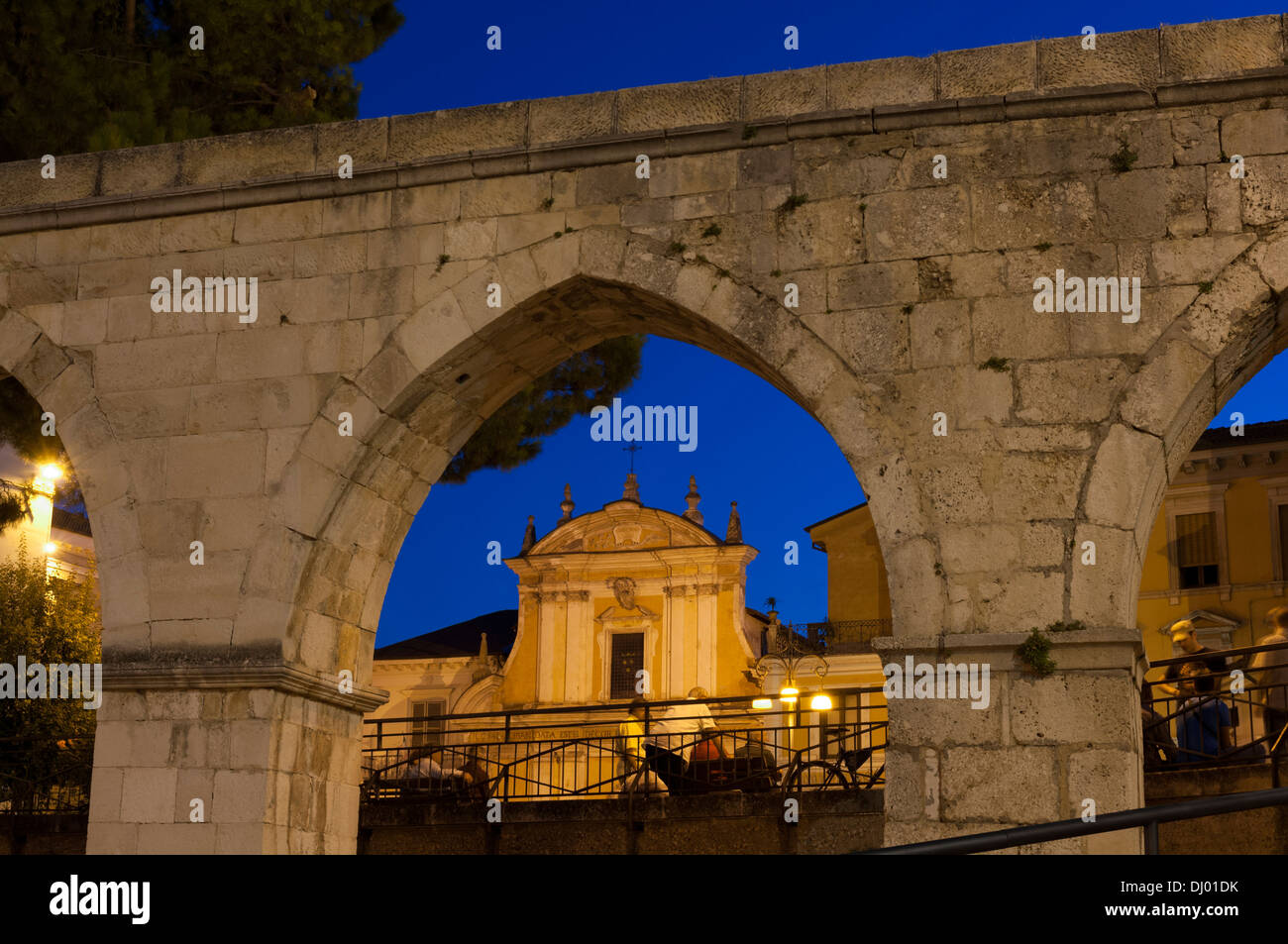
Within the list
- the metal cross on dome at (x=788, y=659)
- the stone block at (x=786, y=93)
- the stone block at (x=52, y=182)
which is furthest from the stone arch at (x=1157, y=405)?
the metal cross on dome at (x=788, y=659)

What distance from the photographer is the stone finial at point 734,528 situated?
25.6m

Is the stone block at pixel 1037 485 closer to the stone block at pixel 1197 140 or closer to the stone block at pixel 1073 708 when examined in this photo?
the stone block at pixel 1073 708

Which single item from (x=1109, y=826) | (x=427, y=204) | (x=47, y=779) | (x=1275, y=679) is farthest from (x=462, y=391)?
(x=47, y=779)

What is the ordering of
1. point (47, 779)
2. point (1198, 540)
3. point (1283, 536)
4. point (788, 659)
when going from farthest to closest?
point (788, 659), point (1198, 540), point (1283, 536), point (47, 779)

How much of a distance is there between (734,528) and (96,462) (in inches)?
737

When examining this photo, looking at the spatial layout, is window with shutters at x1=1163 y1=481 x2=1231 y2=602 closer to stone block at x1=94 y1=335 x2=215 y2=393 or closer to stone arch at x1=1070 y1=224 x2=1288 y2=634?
stone arch at x1=1070 y1=224 x2=1288 y2=634

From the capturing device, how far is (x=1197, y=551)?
69.1 ft

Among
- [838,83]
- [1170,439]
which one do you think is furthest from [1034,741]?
[838,83]

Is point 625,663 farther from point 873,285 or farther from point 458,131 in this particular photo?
point 873,285

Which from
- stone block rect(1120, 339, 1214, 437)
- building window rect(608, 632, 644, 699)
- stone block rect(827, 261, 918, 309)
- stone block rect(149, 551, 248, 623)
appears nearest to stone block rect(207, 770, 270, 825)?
stone block rect(149, 551, 248, 623)

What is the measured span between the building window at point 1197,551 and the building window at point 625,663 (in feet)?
28.8

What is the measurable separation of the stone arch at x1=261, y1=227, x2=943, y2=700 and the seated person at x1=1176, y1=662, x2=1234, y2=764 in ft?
9.47

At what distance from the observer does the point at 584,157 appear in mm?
7262
